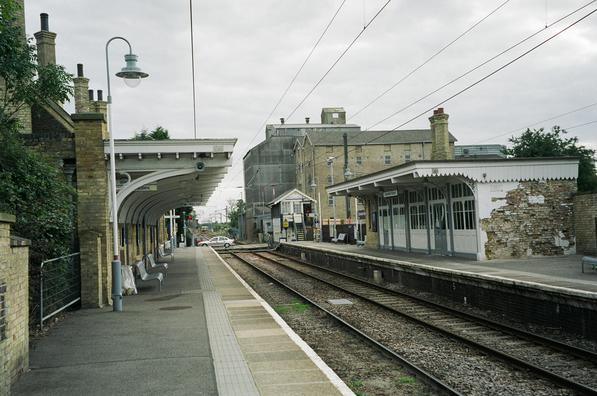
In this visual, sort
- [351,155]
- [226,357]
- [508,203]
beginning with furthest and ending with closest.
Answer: [351,155]
[508,203]
[226,357]

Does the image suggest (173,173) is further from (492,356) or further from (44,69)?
(492,356)

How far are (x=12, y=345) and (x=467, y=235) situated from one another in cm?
1617

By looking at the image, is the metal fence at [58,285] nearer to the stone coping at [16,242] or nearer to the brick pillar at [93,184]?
the brick pillar at [93,184]

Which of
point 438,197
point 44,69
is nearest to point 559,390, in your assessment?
point 44,69

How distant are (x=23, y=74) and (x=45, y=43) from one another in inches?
552

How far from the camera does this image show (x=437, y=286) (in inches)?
612

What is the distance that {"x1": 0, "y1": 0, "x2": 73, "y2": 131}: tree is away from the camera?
10.2 metres

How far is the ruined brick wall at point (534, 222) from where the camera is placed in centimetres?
1875

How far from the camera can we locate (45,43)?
2306cm

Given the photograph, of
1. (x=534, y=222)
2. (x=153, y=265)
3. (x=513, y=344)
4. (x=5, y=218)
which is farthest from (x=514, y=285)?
(x=153, y=265)

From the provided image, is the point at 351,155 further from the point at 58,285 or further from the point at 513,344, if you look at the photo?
the point at 513,344

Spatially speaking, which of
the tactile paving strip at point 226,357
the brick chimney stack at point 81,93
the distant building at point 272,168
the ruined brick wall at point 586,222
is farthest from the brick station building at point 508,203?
the distant building at point 272,168

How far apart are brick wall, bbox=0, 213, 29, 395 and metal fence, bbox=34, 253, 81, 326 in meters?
3.08

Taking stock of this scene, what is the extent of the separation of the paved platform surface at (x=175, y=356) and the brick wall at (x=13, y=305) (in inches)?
10.4
